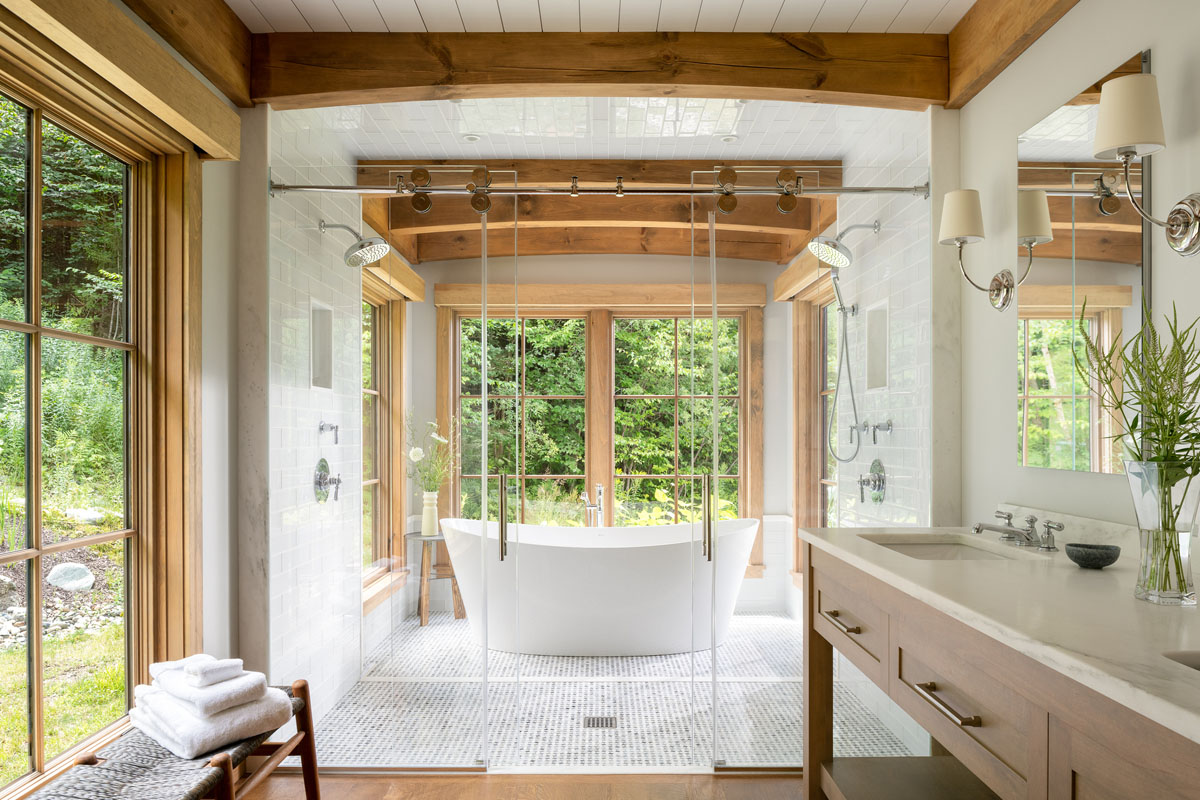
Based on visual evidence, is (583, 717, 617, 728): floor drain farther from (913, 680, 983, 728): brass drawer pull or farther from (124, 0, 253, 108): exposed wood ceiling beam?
(124, 0, 253, 108): exposed wood ceiling beam

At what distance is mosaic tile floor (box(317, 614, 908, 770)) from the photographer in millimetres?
3062

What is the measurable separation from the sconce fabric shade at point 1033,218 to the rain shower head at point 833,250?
0.72 meters

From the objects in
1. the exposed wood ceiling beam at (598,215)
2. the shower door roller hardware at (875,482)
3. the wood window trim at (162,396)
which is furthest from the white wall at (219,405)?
the shower door roller hardware at (875,482)

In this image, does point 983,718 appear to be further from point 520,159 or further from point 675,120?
point 520,159

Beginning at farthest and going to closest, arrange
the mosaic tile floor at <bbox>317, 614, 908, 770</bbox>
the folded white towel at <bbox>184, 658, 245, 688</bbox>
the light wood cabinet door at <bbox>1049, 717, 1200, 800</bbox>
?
the mosaic tile floor at <bbox>317, 614, 908, 770</bbox> → the folded white towel at <bbox>184, 658, 245, 688</bbox> → the light wood cabinet door at <bbox>1049, 717, 1200, 800</bbox>

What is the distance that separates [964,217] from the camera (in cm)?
261

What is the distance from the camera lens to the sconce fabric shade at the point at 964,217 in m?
2.61

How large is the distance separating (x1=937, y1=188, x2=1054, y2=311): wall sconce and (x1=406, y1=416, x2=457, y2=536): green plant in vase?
199 centimetres

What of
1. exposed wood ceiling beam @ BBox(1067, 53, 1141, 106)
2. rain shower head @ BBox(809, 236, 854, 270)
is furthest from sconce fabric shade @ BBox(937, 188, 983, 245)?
rain shower head @ BBox(809, 236, 854, 270)

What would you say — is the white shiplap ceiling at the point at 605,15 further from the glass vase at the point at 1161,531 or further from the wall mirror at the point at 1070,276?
the glass vase at the point at 1161,531

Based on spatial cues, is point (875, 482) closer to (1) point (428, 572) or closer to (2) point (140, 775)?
(1) point (428, 572)

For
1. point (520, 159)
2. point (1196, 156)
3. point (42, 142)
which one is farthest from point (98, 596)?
point (1196, 156)

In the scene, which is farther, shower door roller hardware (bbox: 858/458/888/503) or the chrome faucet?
shower door roller hardware (bbox: 858/458/888/503)

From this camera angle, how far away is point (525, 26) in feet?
9.57
